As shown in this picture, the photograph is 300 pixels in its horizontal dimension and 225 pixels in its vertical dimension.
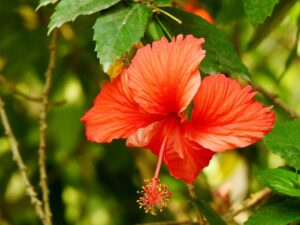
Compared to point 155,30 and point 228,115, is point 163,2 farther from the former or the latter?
point 228,115

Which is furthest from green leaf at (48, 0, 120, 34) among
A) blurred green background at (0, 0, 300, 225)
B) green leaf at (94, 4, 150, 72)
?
blurred green background at (0, 0, 300, 225)

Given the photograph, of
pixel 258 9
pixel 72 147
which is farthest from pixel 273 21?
pixel 72 147

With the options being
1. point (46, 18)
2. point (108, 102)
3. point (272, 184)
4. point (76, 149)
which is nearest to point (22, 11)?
point (46, 18)

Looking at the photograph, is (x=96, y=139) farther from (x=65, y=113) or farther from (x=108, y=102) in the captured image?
(x=65, y=113)

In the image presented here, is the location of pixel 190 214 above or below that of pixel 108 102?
below

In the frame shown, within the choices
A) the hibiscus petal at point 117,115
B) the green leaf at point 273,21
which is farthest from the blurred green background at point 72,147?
the hibiscus petal at point 117,115
